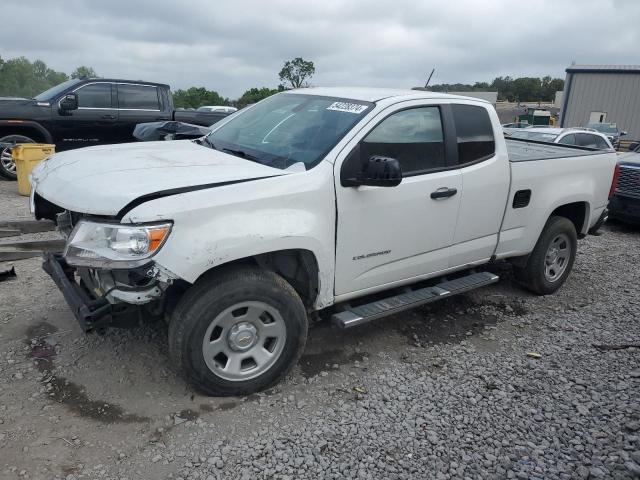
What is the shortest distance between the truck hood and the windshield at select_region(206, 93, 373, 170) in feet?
0.63

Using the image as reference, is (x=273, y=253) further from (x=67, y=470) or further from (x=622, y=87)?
(x=622, y=87)

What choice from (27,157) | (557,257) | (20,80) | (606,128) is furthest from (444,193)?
(20,80)

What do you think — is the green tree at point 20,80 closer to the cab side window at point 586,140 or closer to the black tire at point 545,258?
the cab side window at point 586,140

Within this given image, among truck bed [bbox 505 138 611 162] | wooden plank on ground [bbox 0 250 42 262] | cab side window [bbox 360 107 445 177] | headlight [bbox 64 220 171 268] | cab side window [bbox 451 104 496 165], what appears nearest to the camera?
headlight [bbox 64 220 171 268]

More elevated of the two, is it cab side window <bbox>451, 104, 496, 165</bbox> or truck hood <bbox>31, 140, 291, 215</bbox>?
cab side window <bbox>451, 104, 496, 165</bbox>

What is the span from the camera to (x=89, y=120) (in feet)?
31.7

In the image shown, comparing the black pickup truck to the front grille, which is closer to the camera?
the front grille

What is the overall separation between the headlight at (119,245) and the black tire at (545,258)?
371 cm

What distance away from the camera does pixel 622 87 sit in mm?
32844

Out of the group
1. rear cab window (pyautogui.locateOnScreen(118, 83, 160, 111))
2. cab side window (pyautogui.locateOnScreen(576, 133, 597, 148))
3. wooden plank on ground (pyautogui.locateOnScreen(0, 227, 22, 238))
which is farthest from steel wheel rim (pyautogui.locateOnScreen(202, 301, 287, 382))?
cab side window (pyautogui.locateOnScreen(576, 133, 597, 148))

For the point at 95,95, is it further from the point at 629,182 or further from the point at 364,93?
the point at 629,182

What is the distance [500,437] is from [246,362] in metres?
1.60

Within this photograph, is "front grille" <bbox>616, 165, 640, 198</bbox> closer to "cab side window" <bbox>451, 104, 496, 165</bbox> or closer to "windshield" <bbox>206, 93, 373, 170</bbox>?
"cab side window" <bbox>451, 104, 496, 165</bbox>

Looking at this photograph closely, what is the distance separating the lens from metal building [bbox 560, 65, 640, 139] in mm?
32656
